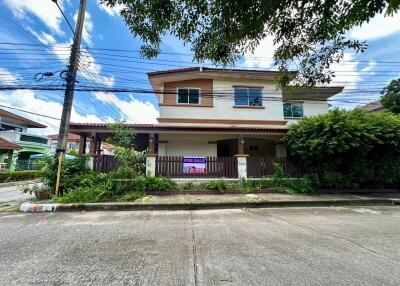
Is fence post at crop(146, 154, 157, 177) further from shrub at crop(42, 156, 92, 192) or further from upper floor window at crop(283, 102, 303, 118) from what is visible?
upper floor window at crop(283, 102, 303, 118)

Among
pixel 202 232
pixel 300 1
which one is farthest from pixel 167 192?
pixel 300 1

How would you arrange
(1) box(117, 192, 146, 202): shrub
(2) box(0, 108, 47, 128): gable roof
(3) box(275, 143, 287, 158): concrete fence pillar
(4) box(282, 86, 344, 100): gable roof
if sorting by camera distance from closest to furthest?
Result: 1. (1) box(117, 192, 146, 202): shrub
2. (3) box(275, 143, 287, 158): concrete fence pillar
3. (4) box(282, 86, 344, 100): gable roof
4. (2) box(0, 108, 47, 128): gable roof

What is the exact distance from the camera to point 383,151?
35.5 ft

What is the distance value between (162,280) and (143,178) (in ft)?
22.9

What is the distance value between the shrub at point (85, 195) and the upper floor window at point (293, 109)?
12714 millimetres

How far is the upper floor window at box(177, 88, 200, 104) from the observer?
49.4 ft

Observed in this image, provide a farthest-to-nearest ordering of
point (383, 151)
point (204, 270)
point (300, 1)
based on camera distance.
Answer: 1. point (383, 151)
2. point (300, 1)
3. point (204, 270)

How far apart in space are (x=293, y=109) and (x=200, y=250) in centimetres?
1479

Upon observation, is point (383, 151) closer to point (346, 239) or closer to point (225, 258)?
point (346, 239)

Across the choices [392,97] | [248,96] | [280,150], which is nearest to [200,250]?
[280,150]

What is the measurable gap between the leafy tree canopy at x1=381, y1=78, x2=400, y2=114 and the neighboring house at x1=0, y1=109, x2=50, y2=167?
3203 cm

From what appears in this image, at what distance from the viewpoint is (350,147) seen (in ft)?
32.7

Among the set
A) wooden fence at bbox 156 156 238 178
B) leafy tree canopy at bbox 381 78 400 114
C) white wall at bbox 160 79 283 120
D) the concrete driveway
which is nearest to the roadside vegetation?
wooden fence at bbox 156 156 238 178

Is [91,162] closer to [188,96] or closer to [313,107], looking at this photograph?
[188,96]
